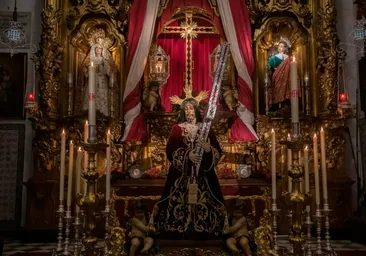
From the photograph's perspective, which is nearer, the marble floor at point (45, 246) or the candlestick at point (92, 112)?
the candlestick at point (92, 112)

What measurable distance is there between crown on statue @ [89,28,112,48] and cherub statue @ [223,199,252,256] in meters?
6.03

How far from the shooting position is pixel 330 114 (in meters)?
9.83

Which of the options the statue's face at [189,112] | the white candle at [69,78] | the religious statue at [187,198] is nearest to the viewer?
the religious statue at [187,198]

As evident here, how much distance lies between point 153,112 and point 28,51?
3339mm

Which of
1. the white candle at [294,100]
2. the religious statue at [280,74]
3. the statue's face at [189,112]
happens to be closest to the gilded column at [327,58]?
the religious statue at [280,74]

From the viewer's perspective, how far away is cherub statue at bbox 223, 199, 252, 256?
522cm

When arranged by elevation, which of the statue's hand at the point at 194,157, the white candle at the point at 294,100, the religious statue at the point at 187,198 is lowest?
the religious statue at the point at 187,198

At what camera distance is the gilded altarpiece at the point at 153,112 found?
977 cm

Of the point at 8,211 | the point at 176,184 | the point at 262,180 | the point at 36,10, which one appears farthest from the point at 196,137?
the point at 36,10

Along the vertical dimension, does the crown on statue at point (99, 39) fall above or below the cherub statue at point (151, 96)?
above

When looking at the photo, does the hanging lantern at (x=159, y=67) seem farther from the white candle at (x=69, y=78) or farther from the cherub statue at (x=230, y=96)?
the white candle at (x=69, y=78)

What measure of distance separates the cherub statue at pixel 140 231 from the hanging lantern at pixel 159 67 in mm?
5105

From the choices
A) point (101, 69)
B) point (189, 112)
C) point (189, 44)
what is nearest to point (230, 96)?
point (189, 44)

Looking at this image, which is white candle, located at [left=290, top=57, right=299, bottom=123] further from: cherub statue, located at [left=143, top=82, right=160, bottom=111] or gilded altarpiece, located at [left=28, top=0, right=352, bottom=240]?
cherub statue, located at [left=143, top=82, right=160, bottom=111]
